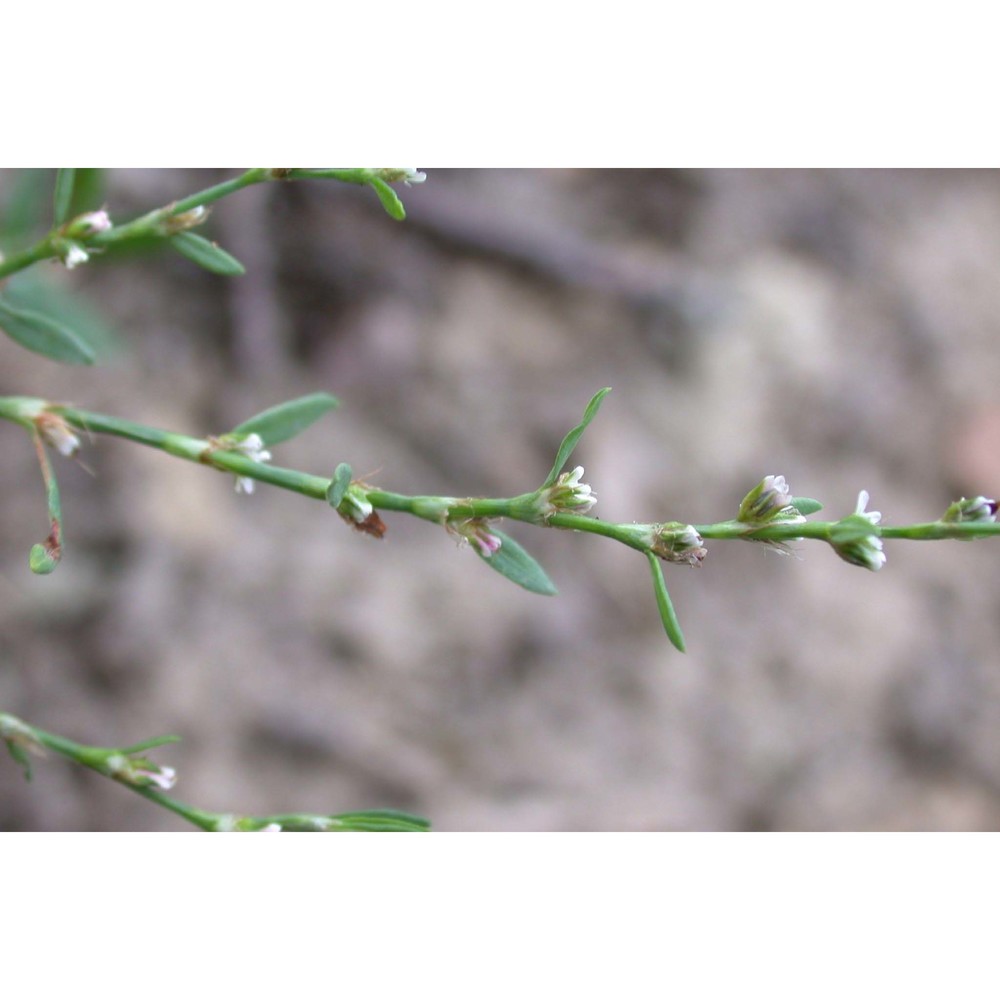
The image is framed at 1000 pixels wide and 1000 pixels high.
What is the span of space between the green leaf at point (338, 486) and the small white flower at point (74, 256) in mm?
492

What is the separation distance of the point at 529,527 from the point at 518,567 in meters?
2.39

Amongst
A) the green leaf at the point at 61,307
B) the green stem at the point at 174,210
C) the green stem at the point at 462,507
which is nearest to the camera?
the green stem at the point at 462,507

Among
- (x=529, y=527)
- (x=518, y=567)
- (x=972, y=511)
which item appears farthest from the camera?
(x=529, y=527)

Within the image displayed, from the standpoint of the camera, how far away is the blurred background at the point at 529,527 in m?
3.61

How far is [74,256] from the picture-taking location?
1419mm

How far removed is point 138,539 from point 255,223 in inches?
50.9

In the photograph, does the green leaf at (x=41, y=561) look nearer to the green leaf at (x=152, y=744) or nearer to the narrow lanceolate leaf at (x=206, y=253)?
the green leaf at (x=152, y=744)

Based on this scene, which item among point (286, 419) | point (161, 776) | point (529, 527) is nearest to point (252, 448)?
point (286, 419)

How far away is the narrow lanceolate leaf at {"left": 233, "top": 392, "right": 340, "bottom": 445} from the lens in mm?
1555

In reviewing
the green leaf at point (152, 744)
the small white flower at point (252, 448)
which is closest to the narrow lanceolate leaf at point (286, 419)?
the small white flower at point (252, 448)

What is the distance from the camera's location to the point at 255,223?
4008 millimetres

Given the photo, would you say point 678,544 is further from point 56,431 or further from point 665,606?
point 56,431

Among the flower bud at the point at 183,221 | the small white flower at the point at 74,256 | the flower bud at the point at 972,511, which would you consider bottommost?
the flower bud at the point at 972,511
